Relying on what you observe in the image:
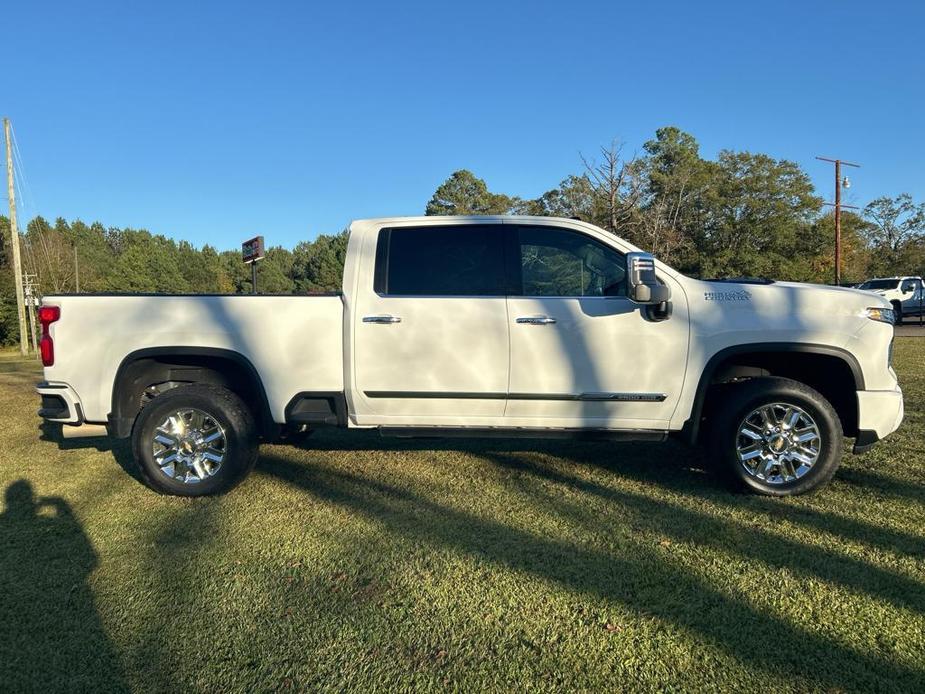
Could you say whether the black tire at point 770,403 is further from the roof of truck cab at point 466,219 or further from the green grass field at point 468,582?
the roof of truck cab at point 466,219

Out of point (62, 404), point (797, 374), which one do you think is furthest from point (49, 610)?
point (797, 374)

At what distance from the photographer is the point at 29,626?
273 centimetres

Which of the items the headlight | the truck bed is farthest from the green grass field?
the headlight

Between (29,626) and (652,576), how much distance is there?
295 centimetres

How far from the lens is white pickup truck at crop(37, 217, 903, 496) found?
4.11 meters

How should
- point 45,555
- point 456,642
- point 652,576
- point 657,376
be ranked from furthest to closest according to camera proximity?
point 657,376, point 45,555, point 652,576, point 456,642

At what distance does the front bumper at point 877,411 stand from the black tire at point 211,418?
4.28 metres

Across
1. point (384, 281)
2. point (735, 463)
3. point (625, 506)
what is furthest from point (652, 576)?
point (384, 281)

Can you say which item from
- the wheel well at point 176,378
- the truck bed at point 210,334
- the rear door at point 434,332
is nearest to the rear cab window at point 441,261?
the rear door at point 434,332

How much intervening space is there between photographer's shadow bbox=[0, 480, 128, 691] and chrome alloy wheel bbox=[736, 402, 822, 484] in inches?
150

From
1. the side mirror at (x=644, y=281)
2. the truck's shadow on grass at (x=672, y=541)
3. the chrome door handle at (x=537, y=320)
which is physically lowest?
the truck's shadow on grass at (x=672, y=541)

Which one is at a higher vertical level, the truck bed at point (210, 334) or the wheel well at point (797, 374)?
the truck bed at point (210, 334)

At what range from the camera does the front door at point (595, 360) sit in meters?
4.17

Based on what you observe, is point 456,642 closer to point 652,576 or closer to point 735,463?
point 652,576
